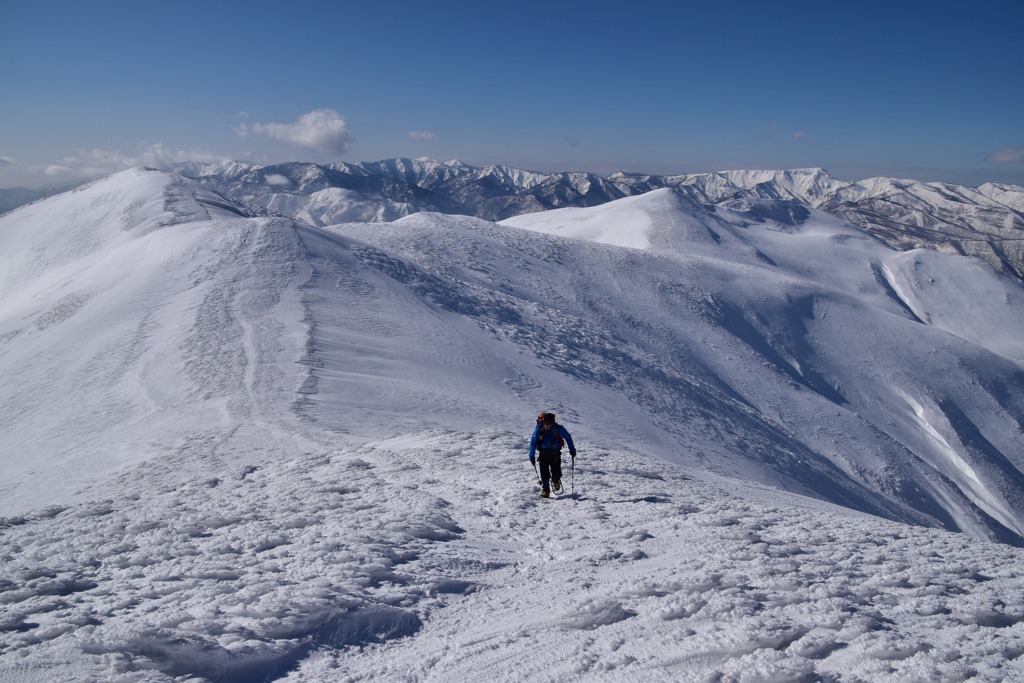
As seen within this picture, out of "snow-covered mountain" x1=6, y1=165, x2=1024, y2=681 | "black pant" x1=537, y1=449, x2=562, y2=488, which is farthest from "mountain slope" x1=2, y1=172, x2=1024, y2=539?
"black pant" x1=537, y1=449, x2=562, y2=488

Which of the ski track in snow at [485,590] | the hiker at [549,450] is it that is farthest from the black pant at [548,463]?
the ski track in snow at [485,590]

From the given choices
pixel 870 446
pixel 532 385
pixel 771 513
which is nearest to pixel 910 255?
pixel 870 446

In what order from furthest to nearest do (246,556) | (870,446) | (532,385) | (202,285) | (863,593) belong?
(870,446), (202,285), (532,385), (246,556), (863,593)

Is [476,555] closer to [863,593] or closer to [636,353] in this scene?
[863,593]

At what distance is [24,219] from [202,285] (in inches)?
1549

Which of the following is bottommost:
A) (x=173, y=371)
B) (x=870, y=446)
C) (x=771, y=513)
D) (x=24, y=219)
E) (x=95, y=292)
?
(x=870, y=446)

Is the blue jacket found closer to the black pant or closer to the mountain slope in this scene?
the black pant

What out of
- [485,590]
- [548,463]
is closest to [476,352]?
[548,463]

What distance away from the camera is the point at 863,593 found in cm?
682

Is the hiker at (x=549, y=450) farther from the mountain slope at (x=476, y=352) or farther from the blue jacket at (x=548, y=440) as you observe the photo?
the mountain slope at (x=476, y=352)

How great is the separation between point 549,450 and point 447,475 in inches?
86.2

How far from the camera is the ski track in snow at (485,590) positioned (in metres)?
5.60

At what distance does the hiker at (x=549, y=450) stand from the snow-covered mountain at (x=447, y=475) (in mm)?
574

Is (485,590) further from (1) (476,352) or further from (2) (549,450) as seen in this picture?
(1) (476,352)
